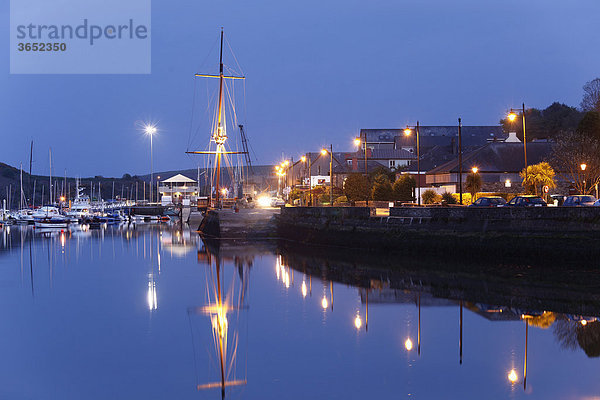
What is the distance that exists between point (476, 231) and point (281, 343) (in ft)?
69.9

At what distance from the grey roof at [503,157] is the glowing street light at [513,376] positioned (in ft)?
175

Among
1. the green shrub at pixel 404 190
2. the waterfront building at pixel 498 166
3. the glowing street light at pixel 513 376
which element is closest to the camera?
the glowing street light at pixel 513 376

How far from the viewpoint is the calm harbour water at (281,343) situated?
16562 mm

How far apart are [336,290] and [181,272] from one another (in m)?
14.4

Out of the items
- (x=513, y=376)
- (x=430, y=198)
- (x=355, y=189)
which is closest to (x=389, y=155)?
(x=355, y=189)

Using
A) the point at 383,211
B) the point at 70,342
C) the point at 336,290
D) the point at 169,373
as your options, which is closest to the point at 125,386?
the point at 169,373

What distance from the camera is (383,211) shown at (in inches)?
1960

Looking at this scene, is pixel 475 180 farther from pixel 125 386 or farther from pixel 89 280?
pixel 125 386

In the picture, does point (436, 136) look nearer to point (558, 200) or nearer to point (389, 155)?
point (389, 155)

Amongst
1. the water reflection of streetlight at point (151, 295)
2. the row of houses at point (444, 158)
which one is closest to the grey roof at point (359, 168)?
the row of houses at point (444, 158)

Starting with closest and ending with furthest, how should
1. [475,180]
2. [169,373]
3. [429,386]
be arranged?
1. [429,386]
2. [169,373]
3. [475,180]

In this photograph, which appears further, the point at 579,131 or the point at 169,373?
the point at 579,131

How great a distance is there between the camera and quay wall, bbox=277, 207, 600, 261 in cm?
3456

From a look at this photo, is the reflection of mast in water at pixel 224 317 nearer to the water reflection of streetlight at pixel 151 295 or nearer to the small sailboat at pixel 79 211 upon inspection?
the water reflection of streetlight at pixel 151 295
